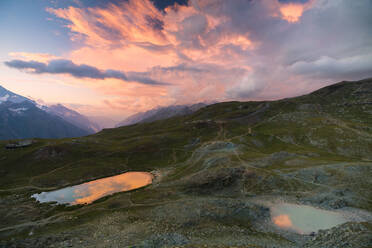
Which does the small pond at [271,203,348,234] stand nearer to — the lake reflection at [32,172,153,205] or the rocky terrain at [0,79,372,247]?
the rocky terrain at [0,79,372,247]

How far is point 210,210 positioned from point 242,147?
77673mm

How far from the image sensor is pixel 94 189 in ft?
265

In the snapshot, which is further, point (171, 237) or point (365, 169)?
point (365, 169)

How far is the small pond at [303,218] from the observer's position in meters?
41.1

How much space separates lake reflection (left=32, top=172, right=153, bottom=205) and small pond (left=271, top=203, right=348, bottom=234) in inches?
2242

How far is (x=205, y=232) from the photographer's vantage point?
3934 centimetres

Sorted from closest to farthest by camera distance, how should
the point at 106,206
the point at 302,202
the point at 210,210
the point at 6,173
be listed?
the point at 210,210, the point at 302,202, the point at 106,206, the point at 6,173

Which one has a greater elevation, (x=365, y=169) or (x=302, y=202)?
(x=365, y=169)

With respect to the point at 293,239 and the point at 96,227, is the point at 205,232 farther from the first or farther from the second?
the point at 96,227

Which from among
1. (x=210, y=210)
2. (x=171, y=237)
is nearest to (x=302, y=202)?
Answer: (x=210, y=210)

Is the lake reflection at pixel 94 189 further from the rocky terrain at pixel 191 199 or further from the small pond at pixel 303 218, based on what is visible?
the small pond at pixel 303 218

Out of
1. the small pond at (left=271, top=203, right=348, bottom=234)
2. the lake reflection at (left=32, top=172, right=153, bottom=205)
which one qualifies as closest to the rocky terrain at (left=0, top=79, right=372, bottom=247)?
the small pond at (left=271, top=203, right=348, bottom=234)

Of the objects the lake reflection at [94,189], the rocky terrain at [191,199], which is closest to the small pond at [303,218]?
the rocky terrain at [191,199]

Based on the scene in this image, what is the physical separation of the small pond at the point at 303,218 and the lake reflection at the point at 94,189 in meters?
56.9
